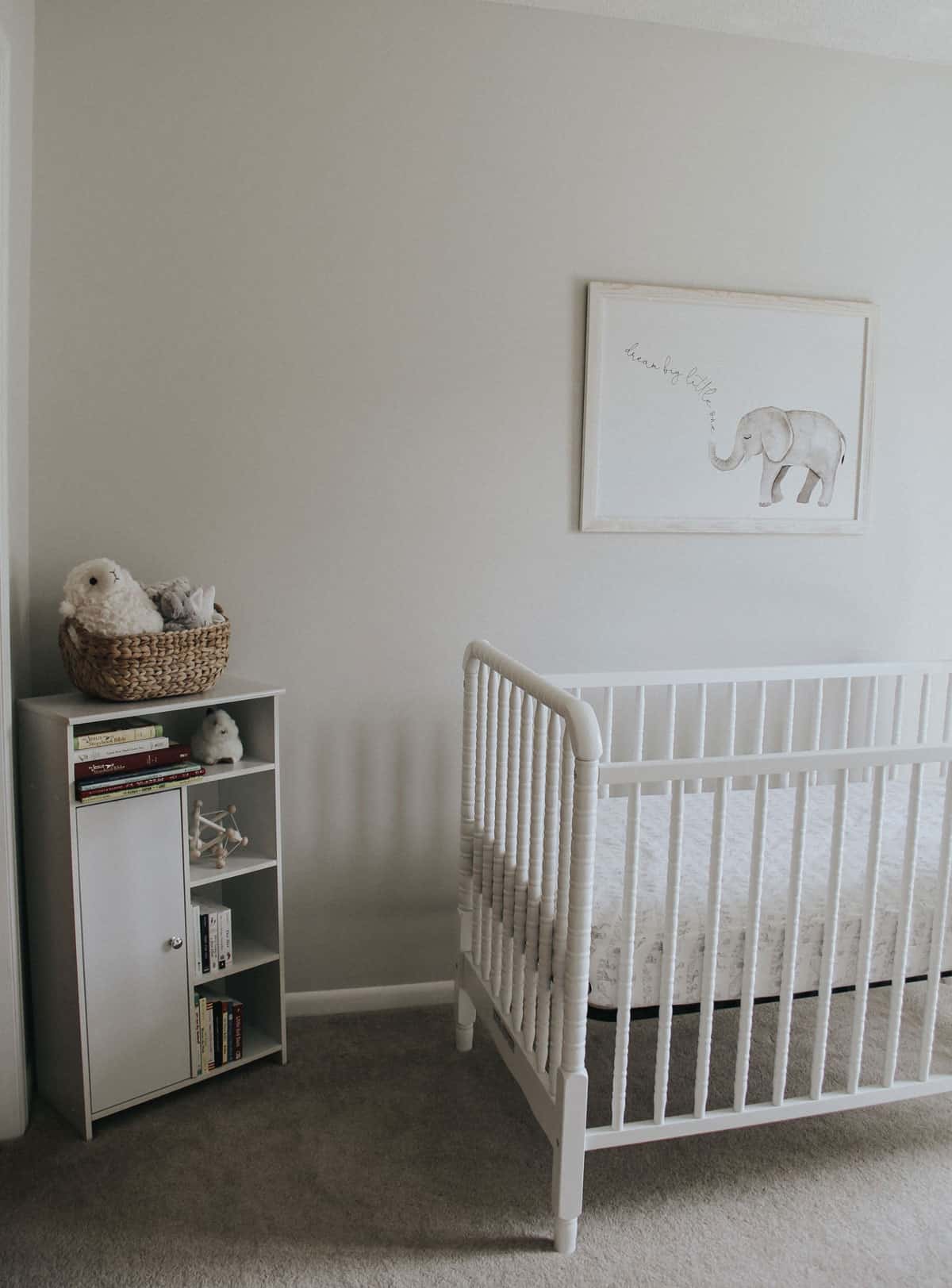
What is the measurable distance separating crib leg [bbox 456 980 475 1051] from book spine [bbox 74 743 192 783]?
0.82 metres

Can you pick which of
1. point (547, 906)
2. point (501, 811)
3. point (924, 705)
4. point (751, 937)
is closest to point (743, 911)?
point (751, 937)

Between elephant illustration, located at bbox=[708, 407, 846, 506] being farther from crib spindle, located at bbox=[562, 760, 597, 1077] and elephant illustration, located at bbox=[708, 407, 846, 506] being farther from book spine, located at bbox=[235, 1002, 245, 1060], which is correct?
book spine, located at bbox=[235, 1002, 245, 1060]

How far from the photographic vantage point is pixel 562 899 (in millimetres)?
1683

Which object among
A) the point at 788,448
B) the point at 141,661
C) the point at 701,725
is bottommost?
the point at 701,725

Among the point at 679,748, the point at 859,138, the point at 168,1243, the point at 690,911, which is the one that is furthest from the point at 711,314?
the point at 168,1243

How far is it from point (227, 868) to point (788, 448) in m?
1.73

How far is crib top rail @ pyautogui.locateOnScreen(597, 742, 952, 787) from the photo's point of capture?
1661 mm

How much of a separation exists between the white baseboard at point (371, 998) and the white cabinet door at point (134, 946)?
0.41 metres

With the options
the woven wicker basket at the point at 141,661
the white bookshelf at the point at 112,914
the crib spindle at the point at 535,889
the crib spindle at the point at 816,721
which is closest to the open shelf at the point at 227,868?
the white bookshelf at the point at 112,914

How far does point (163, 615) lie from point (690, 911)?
1.16 meters

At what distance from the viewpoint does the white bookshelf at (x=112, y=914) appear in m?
1.95

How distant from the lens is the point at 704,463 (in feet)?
8.59

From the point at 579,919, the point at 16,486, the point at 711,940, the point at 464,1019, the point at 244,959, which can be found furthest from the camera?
the point at 464,1019

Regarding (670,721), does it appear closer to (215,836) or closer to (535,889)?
(535,889)
